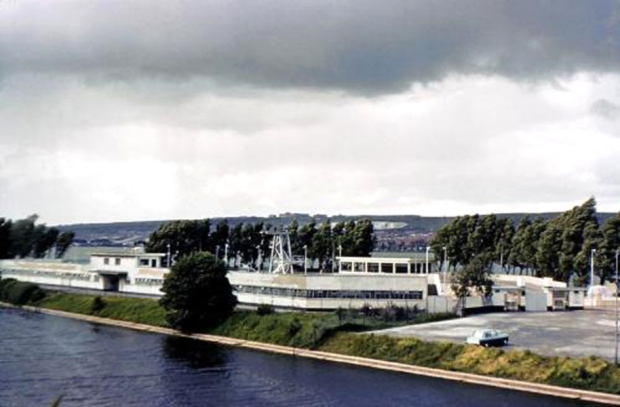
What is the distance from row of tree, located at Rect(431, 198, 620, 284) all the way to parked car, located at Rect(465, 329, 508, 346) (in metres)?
11.0

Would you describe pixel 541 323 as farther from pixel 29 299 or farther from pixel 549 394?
pixel 29 299

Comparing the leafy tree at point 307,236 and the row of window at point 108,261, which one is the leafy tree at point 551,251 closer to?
the leafy tree at point 307,236

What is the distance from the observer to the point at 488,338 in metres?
28.7

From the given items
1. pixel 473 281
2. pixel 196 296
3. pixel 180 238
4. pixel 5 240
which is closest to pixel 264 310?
pixel 196 296

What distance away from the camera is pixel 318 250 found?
60.1 meters

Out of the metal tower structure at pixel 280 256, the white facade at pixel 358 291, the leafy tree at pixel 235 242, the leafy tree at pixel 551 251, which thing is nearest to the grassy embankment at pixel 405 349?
the white facade at pixel 358 291

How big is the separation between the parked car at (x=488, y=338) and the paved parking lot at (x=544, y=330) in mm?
366

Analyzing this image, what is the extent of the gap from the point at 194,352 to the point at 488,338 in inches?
476

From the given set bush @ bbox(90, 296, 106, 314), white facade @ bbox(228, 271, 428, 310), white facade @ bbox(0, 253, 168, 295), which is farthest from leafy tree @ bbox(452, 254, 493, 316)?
bush @ bbox(90, 296, 106, 314)

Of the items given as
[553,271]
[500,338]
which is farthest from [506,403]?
[553,271]

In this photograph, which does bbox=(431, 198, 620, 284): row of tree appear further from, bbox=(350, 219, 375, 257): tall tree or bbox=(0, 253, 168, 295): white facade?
bbox=(0, 253, 168, 295): white facade

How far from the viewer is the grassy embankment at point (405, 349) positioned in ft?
80.6

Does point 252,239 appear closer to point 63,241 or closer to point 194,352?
point 194,352

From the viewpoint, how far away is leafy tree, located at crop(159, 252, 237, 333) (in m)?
37.4
